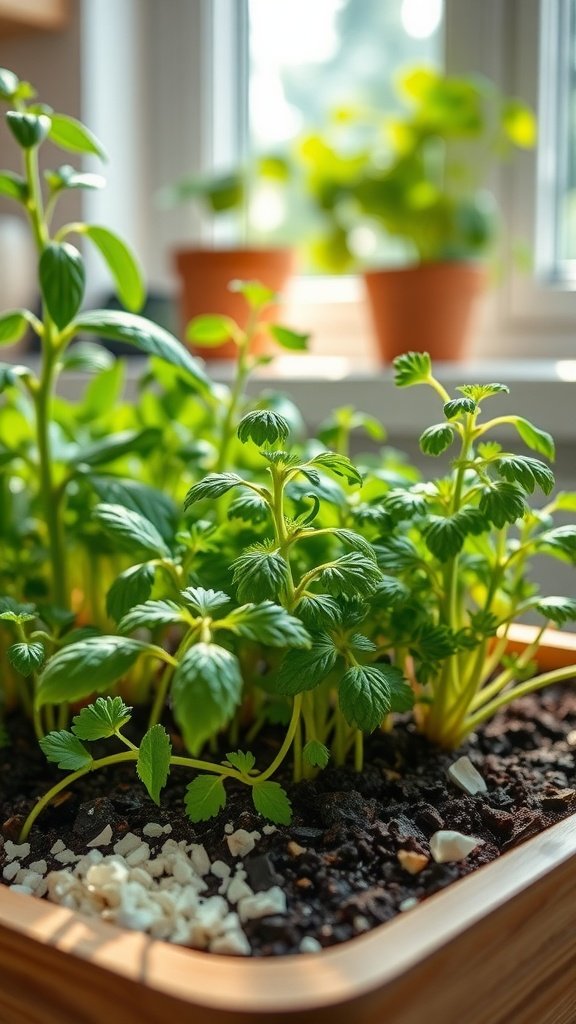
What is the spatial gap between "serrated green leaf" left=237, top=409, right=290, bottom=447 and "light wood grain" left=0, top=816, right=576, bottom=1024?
265 millimetres

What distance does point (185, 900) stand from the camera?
0.61 m

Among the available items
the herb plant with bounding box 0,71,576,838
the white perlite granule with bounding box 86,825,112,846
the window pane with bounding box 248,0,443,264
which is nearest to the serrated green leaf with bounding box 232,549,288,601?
the herb plant with bounding box 0,71,576,838

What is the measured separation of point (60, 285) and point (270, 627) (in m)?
0.35

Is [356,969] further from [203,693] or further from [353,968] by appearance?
[203,693]

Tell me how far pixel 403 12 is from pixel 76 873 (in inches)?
61.4

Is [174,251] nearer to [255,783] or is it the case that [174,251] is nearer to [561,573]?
[561,573]

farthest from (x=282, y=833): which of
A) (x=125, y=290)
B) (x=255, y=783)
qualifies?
(x=125, y=290)

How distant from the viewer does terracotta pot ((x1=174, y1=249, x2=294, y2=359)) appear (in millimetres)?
1737

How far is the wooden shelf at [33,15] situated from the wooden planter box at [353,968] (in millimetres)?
1669

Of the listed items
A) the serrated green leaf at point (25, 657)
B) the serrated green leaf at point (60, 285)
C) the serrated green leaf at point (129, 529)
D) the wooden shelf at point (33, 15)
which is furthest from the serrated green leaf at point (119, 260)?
the wooden shelf at point (33, 15)

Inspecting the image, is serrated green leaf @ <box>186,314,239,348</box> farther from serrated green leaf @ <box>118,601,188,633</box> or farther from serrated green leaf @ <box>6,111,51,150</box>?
serrated green leaf @ <box>118,601,188,633</box>

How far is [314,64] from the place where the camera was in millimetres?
1916

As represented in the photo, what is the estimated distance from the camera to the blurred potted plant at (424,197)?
154 cm

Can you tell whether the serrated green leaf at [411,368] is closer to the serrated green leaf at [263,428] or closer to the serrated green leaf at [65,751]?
the serrated green leaf at [263,428]
